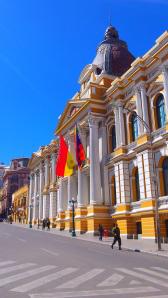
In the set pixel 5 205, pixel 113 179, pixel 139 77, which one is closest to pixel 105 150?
pixel 113 179

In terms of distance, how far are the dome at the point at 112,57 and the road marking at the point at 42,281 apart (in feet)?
108

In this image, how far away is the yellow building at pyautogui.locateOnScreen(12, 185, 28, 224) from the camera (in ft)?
253

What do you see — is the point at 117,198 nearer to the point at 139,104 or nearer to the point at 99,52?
the point at 139,104

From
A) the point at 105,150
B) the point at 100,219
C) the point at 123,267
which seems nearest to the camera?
the point at 123,267

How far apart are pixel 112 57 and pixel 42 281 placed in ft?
124

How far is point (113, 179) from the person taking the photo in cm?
3378

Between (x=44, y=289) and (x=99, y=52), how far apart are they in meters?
41.1

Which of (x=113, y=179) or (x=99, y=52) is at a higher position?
(x=99, y=52)

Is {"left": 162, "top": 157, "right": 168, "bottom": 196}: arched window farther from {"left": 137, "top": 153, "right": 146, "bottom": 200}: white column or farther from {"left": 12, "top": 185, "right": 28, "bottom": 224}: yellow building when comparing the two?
{"left": 12, "top": 185, "right": 28, "bottom": 224}: yellow building

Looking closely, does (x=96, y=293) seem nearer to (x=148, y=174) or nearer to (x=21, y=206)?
(x=148, y=174)

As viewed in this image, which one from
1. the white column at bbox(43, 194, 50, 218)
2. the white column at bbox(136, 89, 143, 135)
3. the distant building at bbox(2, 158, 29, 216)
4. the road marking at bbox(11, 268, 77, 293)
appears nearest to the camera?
the road marking at bbox(11, 268, 77, 293)

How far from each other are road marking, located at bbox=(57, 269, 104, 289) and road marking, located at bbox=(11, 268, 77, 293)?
23.7 inches

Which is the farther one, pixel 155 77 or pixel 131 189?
pixel 131 189

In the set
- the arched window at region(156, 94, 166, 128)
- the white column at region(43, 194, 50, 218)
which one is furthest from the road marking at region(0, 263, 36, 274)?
the white column at region(43, 194, 50, 218)
